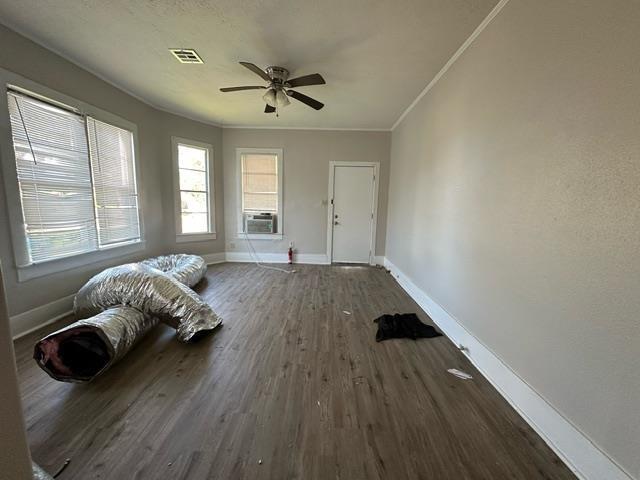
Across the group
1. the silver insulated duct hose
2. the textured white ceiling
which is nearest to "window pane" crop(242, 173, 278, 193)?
the textured white ceiling

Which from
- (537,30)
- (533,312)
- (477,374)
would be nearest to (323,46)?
(537,30)

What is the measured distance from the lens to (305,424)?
1.48 metres

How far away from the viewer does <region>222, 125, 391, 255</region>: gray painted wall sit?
498 cm

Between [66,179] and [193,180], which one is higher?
[193,180]

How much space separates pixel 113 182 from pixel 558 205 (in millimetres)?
4530

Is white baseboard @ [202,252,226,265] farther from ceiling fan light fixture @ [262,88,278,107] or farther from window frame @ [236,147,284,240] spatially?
ceiling fan light fixture @ [262,88,278,107]

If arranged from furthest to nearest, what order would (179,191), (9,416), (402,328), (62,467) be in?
(179,191) < (402,328) < (62,467) < (9,416)

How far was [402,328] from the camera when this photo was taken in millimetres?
2607

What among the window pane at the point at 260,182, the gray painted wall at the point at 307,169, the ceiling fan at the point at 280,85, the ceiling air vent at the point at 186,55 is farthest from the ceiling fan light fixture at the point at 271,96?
the window pane at the point at 260,182

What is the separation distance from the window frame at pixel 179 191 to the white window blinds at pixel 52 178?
153 centimetres

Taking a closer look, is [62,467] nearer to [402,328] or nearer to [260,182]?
[402,328]

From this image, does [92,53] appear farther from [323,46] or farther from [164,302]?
[164,302]

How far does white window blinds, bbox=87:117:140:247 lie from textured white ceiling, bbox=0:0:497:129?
68cm

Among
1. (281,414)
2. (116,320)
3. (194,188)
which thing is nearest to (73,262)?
(116,320)
